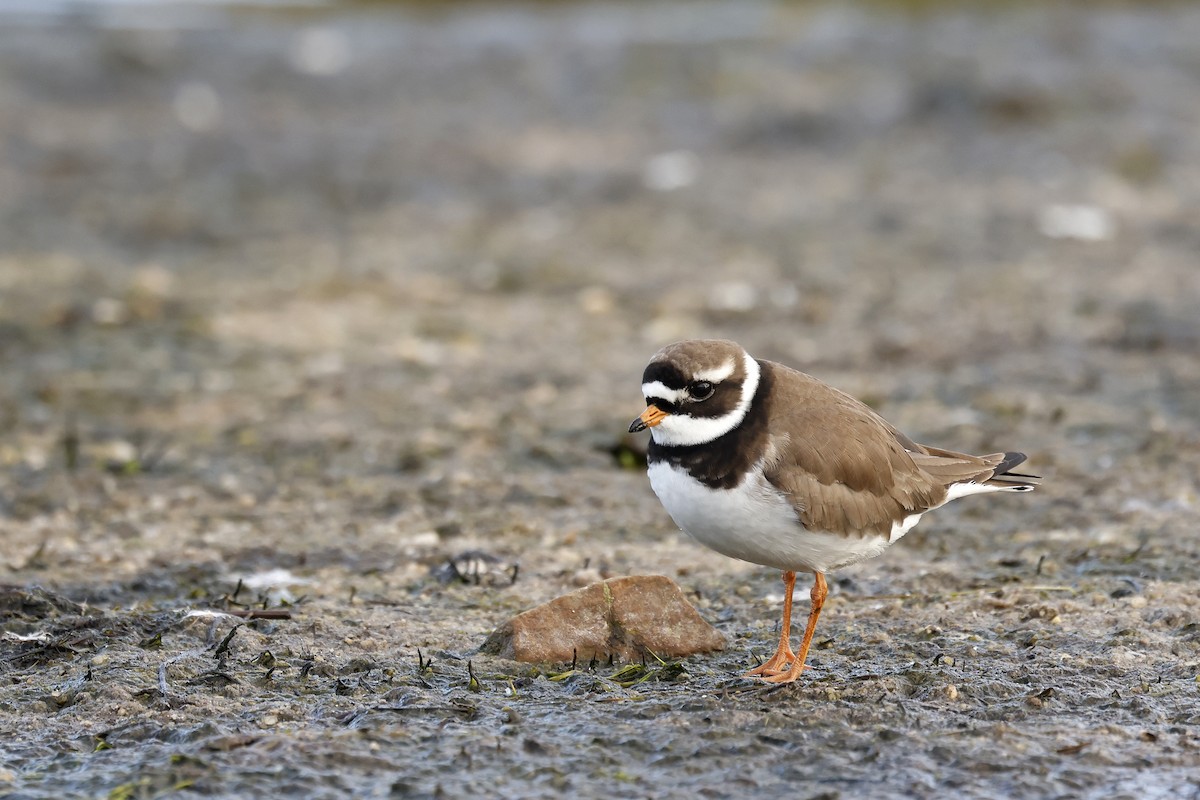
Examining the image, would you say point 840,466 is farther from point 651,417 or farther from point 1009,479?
point 1009,479

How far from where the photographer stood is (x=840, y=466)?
4918mm

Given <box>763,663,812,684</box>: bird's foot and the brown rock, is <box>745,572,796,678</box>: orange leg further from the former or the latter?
the brown rock

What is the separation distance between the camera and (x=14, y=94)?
53.8 feet

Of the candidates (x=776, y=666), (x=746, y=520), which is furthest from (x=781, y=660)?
(x=746, y=520)

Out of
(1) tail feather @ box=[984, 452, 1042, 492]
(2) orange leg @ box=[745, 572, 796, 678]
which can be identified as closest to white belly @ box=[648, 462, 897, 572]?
(2) orange leg @ box=[745, 572, 796, 678]

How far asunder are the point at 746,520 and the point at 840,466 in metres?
0.47

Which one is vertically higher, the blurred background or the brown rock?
the blurred background

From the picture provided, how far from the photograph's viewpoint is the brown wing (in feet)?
15.6

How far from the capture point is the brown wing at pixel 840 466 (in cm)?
477

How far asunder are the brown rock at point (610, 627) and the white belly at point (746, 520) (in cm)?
46

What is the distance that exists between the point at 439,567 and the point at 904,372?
3.97 meters

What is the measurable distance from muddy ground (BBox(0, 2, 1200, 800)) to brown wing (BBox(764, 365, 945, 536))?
0.55 m

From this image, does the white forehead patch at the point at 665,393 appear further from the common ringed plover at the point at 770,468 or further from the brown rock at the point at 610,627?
the brown rock at the point at 610,627

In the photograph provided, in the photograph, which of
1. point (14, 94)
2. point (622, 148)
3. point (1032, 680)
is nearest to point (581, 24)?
point (622, 148)
